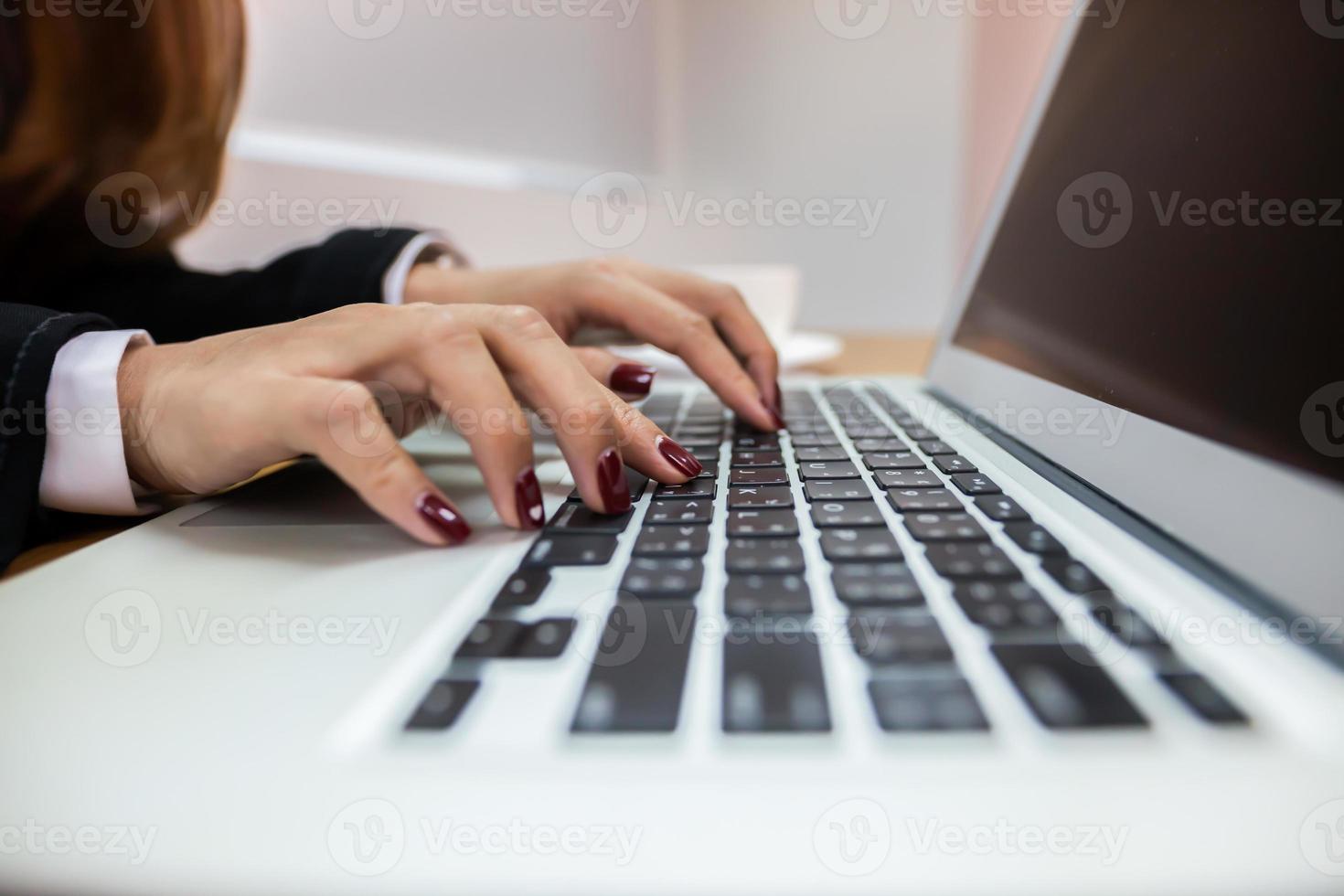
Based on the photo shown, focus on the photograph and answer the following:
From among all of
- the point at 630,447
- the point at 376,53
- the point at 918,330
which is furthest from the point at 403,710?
the point at 918,330

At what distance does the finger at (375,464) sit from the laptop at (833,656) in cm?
1

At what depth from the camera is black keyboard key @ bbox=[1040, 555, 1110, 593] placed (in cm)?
18

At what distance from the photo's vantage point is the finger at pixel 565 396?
0.84 feet

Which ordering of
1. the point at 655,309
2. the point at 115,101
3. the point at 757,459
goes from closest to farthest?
the point at 757,459 → the point at 655,309 → the point at 115,101

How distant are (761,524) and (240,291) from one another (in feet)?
1.47

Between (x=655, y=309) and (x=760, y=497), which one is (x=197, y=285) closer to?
(x=655, y=309)

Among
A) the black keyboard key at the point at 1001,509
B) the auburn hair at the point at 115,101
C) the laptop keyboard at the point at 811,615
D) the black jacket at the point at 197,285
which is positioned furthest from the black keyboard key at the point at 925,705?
the auburn hair at the point at 115,101

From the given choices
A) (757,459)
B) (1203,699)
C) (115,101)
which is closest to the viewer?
(1203,699)

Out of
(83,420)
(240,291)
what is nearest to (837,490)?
(83,420)

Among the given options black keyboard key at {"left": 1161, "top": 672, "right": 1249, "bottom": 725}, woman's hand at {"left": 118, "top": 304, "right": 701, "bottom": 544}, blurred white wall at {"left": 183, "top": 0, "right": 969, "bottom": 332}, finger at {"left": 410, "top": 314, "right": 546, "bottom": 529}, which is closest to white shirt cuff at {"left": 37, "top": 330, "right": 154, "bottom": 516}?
woman's hand at {"left": 118, "top": 304, "right": 701, "bottom": 544}

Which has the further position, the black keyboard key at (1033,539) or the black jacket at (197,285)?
the black jacket at (197,285)

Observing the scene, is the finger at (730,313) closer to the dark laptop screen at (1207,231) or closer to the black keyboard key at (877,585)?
the dark laptop screen at (1207,231)

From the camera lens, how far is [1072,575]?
0.60 ft

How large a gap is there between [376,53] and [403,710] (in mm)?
804
